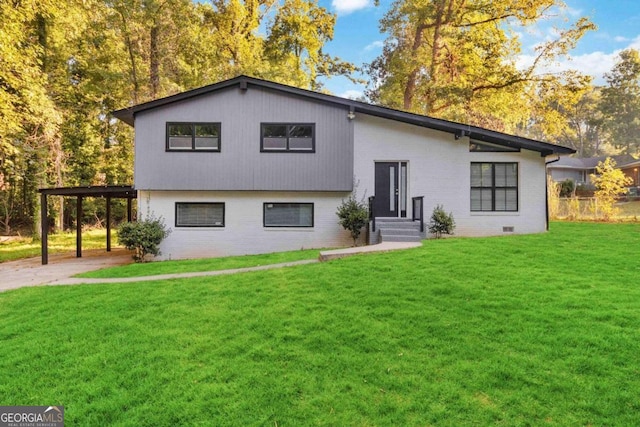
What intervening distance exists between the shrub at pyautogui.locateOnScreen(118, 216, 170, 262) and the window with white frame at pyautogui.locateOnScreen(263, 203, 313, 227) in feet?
11.4

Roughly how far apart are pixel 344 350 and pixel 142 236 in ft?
30.2

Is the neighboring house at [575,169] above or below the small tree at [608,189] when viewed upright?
above

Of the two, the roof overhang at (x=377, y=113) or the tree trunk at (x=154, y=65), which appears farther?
the tree trunk at (x=154, y=65)

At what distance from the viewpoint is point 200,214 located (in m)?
11.9

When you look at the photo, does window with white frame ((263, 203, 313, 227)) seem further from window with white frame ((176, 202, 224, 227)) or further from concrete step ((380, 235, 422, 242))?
concrete step ((380, 235, 422, 242))

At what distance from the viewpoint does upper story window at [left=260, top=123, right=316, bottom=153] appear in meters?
11.8

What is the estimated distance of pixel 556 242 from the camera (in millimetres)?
9000

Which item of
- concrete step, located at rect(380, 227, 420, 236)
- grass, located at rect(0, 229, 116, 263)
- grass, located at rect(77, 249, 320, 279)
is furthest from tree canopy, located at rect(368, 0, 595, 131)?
grass, located at rect(0, 229, 116, 263)

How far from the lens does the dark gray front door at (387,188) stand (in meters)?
12.0

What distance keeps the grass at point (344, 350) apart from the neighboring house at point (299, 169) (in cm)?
555

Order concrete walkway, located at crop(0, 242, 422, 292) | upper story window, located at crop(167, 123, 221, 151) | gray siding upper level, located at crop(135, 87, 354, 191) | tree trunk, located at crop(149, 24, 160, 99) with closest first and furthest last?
concrete walkway, located at crop(0, 242, 422, 292) < gray siding upper level, located at crop(135, 87, 354, 191) < upper story window, located at crop(167, 123, 221, 151) < tree trunk, located at crop(149, 24, 160, 99)

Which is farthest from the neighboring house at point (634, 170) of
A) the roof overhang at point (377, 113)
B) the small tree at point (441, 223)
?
the small tree at point (441, 223)

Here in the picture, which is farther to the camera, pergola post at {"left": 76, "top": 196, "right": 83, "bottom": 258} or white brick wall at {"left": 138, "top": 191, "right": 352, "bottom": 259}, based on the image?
pergola post at {"left": 76, "top": 196, "right": 83, "bottom": 258}

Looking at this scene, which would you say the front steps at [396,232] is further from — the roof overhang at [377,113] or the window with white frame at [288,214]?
the roof overhang at [377,113]
